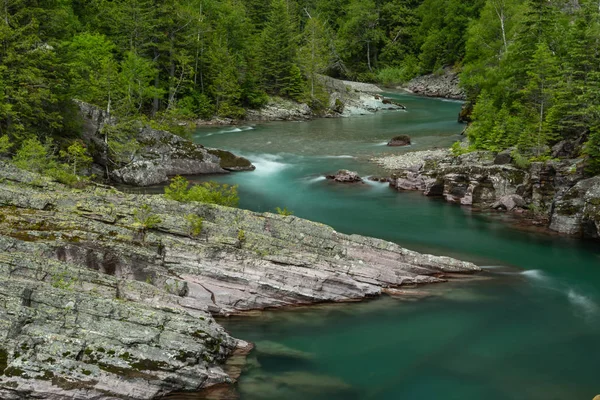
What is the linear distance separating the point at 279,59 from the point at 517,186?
49.1 m

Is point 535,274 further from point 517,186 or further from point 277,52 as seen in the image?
point 277,52

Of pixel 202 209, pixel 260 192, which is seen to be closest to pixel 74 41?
pixel 260 192

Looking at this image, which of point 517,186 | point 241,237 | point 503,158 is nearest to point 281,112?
point 503,158

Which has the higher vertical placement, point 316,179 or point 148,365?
point 316,179

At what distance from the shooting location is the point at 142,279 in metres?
16.1

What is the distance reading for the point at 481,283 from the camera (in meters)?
20.0

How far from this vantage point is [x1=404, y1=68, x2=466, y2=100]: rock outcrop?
276 feet

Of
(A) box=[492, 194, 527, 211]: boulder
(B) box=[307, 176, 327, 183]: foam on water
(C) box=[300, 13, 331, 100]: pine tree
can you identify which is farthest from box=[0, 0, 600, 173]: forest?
(B) box=[307, 176, 327, 183]: foam on water

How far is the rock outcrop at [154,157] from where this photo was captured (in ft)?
109

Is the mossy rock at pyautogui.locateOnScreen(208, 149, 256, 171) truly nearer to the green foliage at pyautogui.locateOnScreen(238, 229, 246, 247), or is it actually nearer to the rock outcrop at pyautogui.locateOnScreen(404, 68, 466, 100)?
the green foliage at pyautogui.locateOnScreen(238, 229, 246, 247)

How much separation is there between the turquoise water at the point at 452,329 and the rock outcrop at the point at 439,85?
5826 cm

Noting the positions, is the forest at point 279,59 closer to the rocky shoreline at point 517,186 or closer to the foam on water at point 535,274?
the rocky shoreline at point 517,186

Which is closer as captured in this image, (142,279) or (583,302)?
(142,279)

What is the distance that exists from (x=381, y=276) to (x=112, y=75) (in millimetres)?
27303
